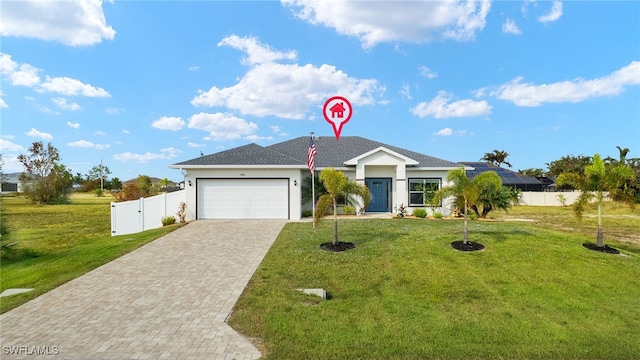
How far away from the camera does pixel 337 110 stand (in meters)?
10.5

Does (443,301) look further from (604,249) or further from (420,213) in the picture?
(420,213)

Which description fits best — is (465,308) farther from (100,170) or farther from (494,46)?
(100,170)

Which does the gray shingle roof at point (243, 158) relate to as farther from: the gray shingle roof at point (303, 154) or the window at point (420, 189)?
the window at point (420, 189)

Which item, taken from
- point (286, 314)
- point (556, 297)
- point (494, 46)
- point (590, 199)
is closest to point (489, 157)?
point (494, 46)

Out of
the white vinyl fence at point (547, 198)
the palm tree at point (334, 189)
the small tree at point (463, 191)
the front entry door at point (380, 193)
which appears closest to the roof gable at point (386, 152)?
the front entry door at point (380, 193)

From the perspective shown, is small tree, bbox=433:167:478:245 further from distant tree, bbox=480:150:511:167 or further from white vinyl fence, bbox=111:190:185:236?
distant tree, bbox=480:150:511:167

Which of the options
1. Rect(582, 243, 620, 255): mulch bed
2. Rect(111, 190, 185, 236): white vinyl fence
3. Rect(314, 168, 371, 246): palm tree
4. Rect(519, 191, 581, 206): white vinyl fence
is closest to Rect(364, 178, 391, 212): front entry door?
Rect(314, 168, 371, 246): palm tree

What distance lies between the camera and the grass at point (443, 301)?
5.17m

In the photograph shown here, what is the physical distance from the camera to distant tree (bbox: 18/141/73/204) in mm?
38594

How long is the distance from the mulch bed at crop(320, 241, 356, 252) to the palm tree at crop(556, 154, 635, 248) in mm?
7498

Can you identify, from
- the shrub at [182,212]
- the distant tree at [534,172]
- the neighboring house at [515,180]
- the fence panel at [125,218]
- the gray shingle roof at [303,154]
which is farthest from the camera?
the distant tree at [534,172]

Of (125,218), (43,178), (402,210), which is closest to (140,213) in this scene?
(125,218)

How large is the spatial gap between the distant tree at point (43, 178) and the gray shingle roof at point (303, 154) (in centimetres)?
3133

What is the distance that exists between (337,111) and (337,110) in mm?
32
